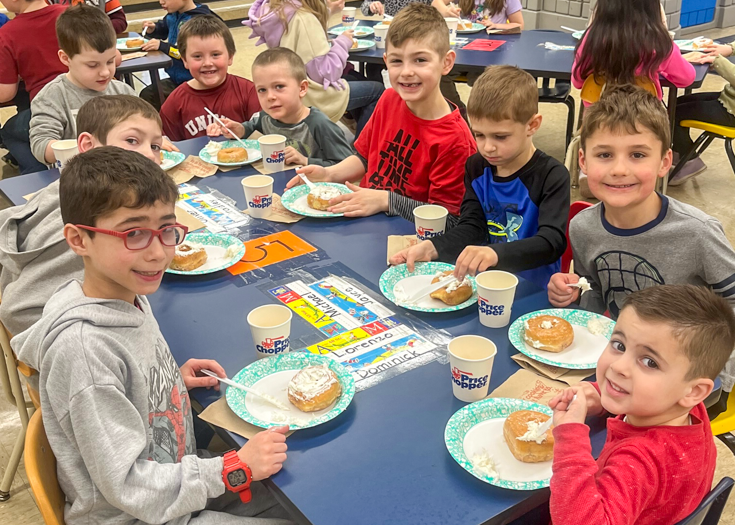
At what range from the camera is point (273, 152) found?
2621 mm

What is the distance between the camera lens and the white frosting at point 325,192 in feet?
7.39

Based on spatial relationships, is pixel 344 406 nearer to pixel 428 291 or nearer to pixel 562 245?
pixel 428 291

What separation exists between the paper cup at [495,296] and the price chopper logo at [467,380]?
10.7 inches

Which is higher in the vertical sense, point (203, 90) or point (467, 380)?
point (203, 90)

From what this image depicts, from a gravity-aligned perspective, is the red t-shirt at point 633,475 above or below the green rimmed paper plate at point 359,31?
below

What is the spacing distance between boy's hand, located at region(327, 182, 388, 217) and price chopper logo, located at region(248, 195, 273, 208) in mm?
200

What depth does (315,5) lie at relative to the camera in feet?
13.5

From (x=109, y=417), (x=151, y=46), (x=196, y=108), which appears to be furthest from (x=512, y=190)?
(x=151, y=46)

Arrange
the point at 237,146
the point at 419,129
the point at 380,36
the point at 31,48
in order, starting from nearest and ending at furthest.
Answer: the point at 419,129 → the point at 237,146 → the point at 31,48 → the point at 380,36

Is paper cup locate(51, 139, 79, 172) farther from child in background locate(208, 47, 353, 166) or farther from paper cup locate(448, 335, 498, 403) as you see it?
paper cup locate(448, 335, 498, 403)

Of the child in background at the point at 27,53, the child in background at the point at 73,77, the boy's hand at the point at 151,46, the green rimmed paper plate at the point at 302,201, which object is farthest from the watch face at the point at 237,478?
the boy's hand at the point at 151,46

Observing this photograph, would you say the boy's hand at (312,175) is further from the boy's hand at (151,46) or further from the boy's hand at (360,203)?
the boy's hand at (151,46)

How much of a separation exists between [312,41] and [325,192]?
219 cm

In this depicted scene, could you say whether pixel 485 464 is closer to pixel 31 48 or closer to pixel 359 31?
pixel 31 48
